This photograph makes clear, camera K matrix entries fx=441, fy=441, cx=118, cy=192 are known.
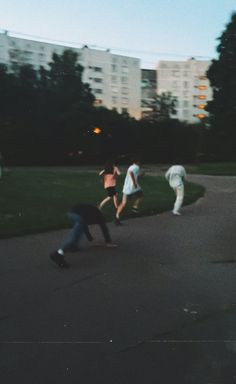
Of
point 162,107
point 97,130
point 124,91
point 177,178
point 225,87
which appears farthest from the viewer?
point 124,91

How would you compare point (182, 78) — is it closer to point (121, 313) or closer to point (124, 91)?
point (124, 91)

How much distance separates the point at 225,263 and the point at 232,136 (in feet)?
145

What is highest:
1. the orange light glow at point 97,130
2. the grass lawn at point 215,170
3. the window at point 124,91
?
the window at point 124,91

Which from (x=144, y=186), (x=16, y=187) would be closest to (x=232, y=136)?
(x=144, y=186)

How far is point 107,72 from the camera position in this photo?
105438mm

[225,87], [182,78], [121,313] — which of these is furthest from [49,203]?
[182,78]

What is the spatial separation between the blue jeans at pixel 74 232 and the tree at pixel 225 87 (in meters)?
44.0

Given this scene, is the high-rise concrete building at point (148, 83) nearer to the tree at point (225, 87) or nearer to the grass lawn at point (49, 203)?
the tree at point (225, 87)

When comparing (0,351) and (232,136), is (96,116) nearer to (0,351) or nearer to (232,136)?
(232,136)

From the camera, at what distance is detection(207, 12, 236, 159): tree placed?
5028cm

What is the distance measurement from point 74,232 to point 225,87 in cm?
5149

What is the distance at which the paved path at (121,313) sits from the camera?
12.0 feet

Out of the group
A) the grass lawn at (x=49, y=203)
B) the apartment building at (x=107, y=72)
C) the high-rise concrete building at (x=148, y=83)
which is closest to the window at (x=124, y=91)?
the apartment building at (x=107, y=72)

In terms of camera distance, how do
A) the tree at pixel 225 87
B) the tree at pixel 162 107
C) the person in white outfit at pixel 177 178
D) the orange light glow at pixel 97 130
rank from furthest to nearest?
the tree at pixel 162 107
the tree at pixel 225 87
the orange light glow at pixel 97 130
the person in white outfit at pixel 177 178
